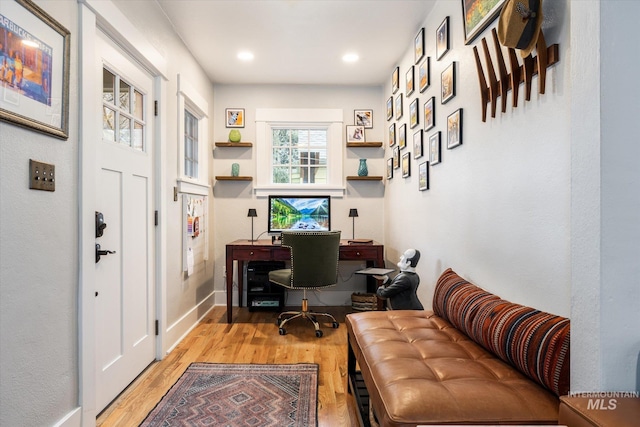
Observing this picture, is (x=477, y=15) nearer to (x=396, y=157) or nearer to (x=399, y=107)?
(x=399, y=107)

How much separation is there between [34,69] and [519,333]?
1999 mm

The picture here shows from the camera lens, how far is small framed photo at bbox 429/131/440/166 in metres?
2.39

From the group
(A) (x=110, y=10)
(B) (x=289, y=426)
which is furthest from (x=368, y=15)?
(B) (x=289, y=426)

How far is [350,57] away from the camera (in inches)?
132

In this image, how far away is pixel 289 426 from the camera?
1.71m

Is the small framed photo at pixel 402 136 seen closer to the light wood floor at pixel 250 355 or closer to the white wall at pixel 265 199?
the white wall at pixel 265 199

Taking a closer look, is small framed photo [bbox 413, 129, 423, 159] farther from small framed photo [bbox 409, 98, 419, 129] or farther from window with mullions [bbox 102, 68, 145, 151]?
window with mullions [bbox 102, 68, 145, 151]

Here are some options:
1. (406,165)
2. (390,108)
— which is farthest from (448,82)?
(390,108)

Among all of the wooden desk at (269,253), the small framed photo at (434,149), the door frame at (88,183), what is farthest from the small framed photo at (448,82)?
the door frame at (88,183)

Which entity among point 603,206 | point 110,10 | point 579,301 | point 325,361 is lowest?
point 325,361

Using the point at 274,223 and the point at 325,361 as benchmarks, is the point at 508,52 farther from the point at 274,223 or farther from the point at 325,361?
the point at 274,223

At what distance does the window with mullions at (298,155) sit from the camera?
413cm

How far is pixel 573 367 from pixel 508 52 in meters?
1.23

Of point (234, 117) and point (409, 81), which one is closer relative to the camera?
point (409, 81)
